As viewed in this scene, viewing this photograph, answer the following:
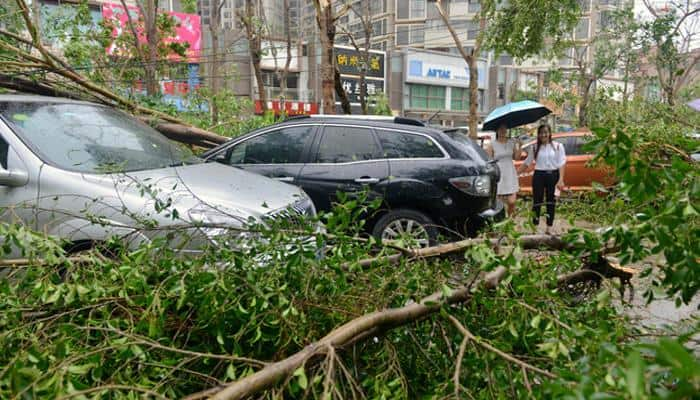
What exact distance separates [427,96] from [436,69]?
204 centimetres

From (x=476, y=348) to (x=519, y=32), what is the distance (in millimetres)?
8032

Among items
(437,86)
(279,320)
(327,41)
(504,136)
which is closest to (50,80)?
(327,41)

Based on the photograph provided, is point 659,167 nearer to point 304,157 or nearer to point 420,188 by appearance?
point 420,188

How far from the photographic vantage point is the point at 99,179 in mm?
3209

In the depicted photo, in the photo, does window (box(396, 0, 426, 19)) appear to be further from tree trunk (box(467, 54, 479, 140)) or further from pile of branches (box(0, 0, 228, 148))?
pile of branches (box(0, 0, 228, 148))

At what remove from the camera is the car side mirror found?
315 cm

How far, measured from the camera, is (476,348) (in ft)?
4.85

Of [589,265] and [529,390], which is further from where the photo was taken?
[589,265]

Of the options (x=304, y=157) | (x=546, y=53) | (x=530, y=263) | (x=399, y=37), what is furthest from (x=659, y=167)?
(x=399, y=37)

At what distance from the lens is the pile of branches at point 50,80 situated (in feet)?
19.0

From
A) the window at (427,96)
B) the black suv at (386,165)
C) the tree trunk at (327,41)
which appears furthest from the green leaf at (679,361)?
the window at (427,96)

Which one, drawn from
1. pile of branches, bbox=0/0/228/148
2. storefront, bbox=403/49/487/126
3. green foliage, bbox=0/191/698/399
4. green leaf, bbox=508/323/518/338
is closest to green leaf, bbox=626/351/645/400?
green foliage, bbox=0/191/698/399

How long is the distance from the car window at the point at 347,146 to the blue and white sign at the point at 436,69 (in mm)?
30414

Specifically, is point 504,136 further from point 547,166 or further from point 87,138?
point 87,138
